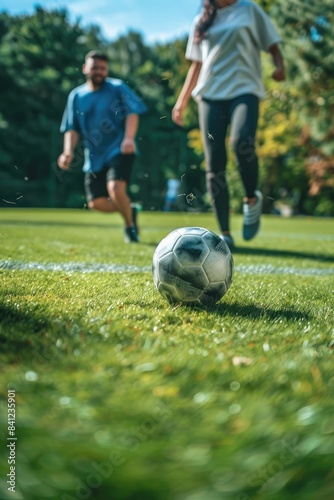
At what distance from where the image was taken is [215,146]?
5723 mm

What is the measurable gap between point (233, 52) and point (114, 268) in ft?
8.88

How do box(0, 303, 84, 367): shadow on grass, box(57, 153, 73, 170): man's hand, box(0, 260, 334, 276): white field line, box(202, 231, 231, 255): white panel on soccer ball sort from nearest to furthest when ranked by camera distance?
box(0, 303, 84, 367): shadow on grass → box(202, 231, 231, 255): white panel on soccer ball → box(0, 260, 334, 276): white field line → box(57, 153, 73, 170): man's hand

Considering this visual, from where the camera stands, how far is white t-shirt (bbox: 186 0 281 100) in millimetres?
5645

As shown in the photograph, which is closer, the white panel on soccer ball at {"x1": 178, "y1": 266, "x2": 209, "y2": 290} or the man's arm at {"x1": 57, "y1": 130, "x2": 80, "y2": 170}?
the white panel on soccer ball at {"x1": 178, "y1": 266, "x2": 209, "y2": 290}

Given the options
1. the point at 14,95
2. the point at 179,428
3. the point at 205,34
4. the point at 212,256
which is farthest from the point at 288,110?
the point at 179,428

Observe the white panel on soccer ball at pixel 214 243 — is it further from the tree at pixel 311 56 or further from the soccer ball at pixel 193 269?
the tree at pixel 311 56

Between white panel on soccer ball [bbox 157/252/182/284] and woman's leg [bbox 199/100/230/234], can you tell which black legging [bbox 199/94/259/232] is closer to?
woman's leg [bbox 199/100/230/234]

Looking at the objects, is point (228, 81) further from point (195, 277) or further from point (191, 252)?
point (195, 277)

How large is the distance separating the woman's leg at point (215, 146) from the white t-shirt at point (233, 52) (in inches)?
5.3

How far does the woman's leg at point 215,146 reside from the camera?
5.74 meters

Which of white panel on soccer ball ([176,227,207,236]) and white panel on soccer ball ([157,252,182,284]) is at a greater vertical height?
white panel on soccer ball ([176,227,207,236])

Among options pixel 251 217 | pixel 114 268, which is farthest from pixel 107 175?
pixel 114 268

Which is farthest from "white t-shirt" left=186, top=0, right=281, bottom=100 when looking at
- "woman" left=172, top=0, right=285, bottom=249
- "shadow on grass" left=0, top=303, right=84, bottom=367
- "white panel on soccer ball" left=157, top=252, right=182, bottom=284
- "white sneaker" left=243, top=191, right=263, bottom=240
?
"shadow on grass" left=0, top=303, right=84, bottom=367

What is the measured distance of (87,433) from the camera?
126cm
